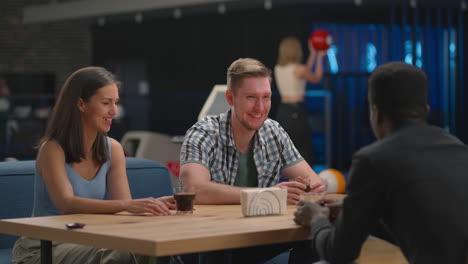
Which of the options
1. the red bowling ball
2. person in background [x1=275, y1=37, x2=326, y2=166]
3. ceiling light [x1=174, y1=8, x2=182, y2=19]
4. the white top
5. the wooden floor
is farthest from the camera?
ceiling light [x1=174, y1=8, x2=182, y2=19]

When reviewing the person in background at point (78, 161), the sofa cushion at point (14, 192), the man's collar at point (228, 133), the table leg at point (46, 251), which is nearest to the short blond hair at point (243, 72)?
the man's collar at point (228, 133)

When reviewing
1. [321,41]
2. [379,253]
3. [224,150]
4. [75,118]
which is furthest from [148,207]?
[321,41]

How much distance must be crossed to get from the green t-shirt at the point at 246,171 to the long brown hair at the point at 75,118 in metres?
0.56

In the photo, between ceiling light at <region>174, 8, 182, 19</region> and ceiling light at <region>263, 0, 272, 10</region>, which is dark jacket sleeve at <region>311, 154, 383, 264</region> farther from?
ceiling light at <region>174, 8, 182, 19</region>

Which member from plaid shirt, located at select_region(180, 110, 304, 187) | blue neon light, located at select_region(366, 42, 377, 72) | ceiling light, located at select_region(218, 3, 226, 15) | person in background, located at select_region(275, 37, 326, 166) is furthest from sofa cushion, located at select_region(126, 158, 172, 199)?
ceiling light, located at select_region(218, 3, 226, 15)

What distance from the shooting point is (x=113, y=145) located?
11.3 feet

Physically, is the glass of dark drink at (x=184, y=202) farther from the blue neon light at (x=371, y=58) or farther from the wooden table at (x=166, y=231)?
the blue neon light at (x=371, y=58)

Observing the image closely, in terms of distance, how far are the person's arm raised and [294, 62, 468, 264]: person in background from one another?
1000mm

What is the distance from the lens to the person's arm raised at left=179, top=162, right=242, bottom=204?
3295mm

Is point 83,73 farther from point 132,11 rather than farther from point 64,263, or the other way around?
point 132,11

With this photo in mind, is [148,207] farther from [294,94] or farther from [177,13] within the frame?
[177,13]

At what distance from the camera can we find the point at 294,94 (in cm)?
863

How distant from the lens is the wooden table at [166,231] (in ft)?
7.52

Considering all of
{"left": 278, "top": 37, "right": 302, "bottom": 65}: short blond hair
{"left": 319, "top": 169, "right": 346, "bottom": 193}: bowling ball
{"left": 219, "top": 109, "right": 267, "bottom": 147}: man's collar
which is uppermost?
{"left": 278, "top": 37, "right": 302, "bottom": 65}: short blond hair
